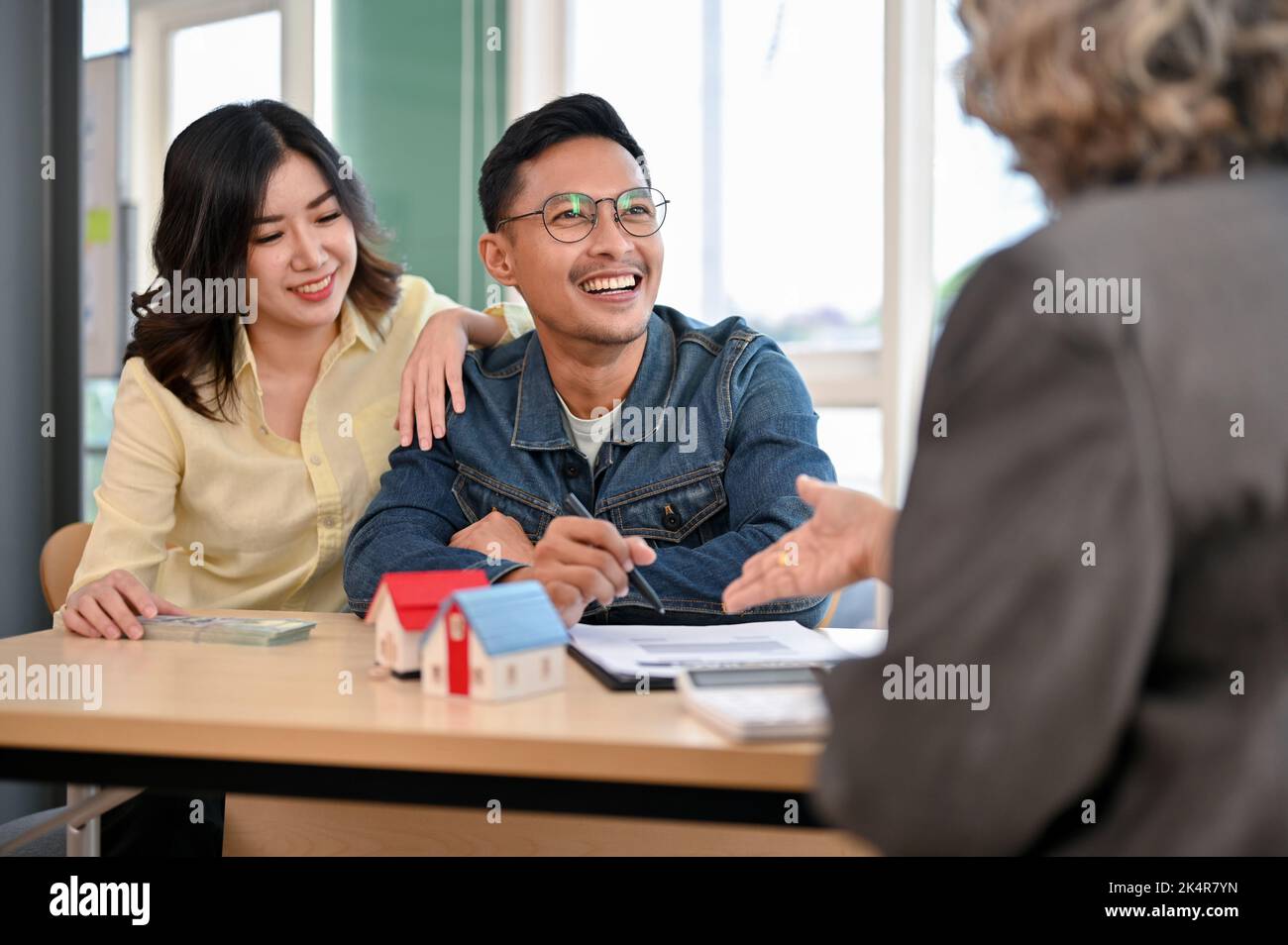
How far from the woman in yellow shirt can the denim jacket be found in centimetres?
9

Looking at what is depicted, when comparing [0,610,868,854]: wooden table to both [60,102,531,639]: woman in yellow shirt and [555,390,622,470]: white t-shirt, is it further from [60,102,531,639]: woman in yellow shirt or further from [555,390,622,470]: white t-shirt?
[555,390,622,470]: white t-shirt

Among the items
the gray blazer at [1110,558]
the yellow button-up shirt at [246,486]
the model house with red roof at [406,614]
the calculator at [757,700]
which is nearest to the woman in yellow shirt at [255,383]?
the yellow button-up shirt at [246,486]

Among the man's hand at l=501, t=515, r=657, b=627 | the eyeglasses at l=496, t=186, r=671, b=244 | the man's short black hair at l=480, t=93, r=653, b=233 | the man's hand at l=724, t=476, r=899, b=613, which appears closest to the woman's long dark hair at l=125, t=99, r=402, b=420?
the man's short black hair at l=480, t=93, r=653, b=233

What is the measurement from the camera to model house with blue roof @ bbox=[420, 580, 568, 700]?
125cm

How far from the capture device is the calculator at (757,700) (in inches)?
43.5

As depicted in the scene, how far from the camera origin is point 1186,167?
84cm

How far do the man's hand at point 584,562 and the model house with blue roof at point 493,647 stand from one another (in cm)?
20

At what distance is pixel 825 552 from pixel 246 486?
122cm

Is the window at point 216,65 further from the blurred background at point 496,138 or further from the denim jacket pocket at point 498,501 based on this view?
the denim jacket pocket at point 498,501

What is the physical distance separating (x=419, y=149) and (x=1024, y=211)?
1.86 m

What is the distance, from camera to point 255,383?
2.19 meters

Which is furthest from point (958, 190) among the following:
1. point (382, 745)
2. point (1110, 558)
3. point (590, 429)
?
point (1110, 558)
